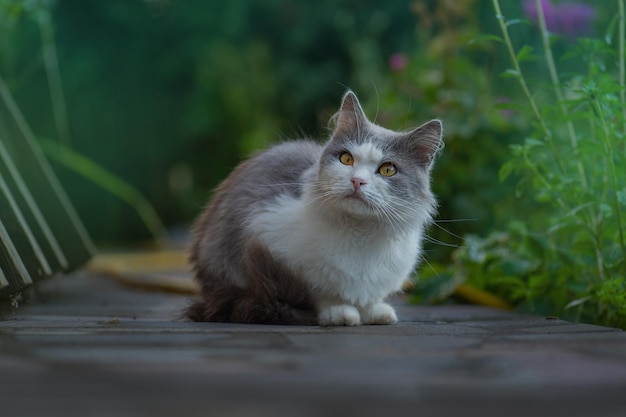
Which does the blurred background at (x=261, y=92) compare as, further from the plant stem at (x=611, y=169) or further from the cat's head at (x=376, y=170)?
the cat's head at (x=376, y=170)

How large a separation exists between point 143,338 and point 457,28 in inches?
175

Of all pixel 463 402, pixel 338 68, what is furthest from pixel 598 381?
pixel 338 68

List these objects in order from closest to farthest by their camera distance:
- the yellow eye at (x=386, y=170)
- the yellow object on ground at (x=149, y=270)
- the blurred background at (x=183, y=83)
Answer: the yellow eye at (x=386, y=170), the yellow object on ground at (x=149, y=270), the blurred background at (x=183, y=83)

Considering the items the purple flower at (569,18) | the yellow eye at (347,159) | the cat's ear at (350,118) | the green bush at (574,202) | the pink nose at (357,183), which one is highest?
the cat's ear at (350,118)

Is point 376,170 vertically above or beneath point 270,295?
above

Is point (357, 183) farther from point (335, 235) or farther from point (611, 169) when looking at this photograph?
point (611, 169)

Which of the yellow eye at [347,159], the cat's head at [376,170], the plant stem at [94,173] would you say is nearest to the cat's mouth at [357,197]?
the cat's head at [376,170]

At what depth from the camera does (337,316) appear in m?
2.52

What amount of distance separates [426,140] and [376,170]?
22 cm

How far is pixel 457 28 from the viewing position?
237 inches

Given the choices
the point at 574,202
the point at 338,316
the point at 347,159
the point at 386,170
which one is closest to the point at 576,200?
the point at 574,202

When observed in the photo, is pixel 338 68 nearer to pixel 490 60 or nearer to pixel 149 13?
pixel 149 13

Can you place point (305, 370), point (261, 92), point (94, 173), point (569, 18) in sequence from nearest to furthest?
point (305, 370) → point (569, 18) → point (94, 173) → point (261, 92)

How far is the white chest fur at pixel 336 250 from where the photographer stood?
2.56 meters
